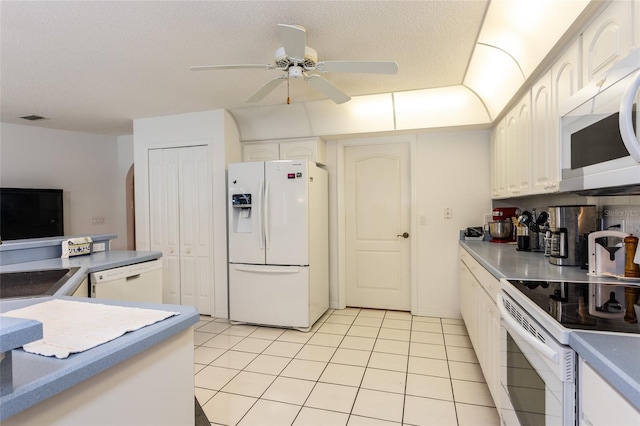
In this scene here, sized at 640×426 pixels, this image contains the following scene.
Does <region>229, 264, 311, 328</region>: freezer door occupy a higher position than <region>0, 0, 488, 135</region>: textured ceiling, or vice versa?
<region>0, 0, 488, 135</region>: textured ceiling

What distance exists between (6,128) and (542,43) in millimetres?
5866

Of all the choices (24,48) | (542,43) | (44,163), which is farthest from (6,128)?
(542,43)

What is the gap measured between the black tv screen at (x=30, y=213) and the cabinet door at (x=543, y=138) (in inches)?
219

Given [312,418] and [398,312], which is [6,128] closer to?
[312,418]

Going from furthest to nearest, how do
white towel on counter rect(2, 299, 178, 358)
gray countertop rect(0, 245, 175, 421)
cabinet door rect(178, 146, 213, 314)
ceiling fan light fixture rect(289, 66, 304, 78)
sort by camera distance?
1. cabinet door rect(178, 146, 213, 314)
2. ceiling fan light fixture rect(289, 66, 304, 78)
3. white towel on counter rect(2, 299, 178, 358)
4. gray countertop rect(0, 245, 175, 421)

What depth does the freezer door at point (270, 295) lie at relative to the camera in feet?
11.3

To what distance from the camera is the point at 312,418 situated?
200cm

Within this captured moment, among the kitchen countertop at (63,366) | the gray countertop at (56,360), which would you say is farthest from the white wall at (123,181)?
the kitchen countertop at (63,366)

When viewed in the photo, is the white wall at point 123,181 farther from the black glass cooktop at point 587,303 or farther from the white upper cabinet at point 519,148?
the black glass cooktop at point 587,303

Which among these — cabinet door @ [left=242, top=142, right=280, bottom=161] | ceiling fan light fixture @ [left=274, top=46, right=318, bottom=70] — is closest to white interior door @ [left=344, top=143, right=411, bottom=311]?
cabinet door @ [left=242, top=142, right=280, bottom=161]

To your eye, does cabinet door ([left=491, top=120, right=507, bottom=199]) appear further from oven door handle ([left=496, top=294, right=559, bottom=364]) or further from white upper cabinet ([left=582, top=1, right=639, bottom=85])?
oven door handle ([left=496, top=294, right=559, bottom=364])

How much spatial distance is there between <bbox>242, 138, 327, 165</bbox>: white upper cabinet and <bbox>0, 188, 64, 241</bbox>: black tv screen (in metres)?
2.74

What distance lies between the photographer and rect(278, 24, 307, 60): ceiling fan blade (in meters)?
1.70

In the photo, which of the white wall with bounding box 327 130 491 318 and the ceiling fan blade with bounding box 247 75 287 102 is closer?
the ceiling fan blade with bounding box 247 75 287 102
